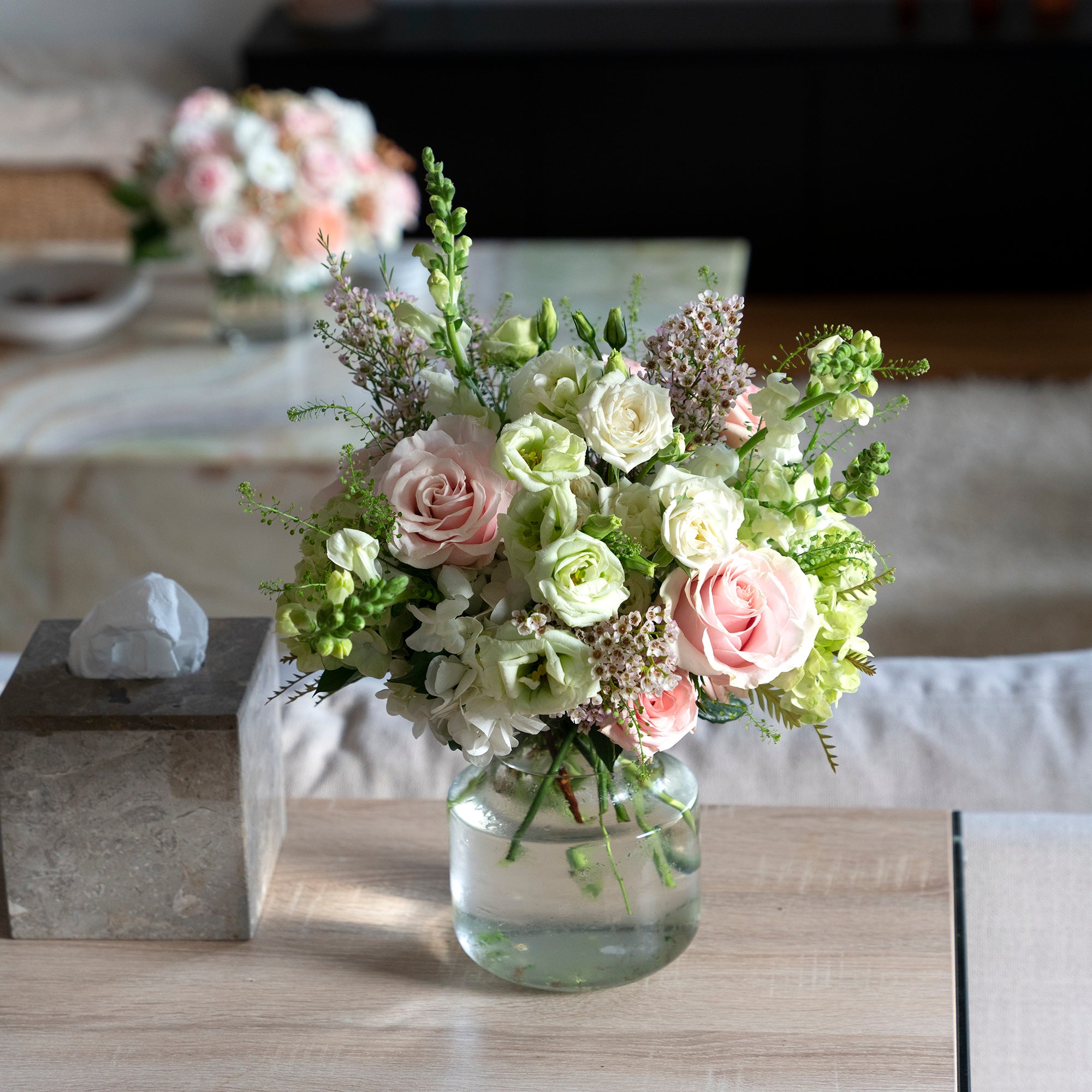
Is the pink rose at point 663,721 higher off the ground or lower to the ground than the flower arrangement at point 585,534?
lower

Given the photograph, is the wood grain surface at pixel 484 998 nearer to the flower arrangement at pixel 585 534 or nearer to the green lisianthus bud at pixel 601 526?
the flower arrangement at pixel 585 534

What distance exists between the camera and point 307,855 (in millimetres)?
1067

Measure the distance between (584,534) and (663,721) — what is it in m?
0.12

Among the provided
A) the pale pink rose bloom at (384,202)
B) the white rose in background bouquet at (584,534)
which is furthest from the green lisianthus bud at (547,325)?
the pale pink rose bloom at (384,202)

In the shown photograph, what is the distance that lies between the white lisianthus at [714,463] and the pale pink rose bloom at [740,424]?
0.03 meters

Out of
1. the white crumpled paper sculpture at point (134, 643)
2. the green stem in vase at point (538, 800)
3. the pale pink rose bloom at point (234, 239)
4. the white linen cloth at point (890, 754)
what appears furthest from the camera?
the pale pink rose bloom at point (234, 239)

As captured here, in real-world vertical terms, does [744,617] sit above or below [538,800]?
above

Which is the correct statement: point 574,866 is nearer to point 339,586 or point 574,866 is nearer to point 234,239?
point 339,586

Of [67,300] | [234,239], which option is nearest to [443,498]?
[234,239]

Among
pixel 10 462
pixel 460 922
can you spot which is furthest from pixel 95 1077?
pixel 10 462

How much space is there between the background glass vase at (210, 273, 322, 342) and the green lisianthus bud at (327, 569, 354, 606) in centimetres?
173

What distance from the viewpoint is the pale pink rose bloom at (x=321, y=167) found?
2320 mm

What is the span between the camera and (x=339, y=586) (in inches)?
29.3

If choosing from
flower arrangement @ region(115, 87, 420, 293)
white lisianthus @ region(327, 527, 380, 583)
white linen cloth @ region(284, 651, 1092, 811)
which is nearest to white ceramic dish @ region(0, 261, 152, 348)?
flower arrangement @ region(115, 87, 420, 293)
